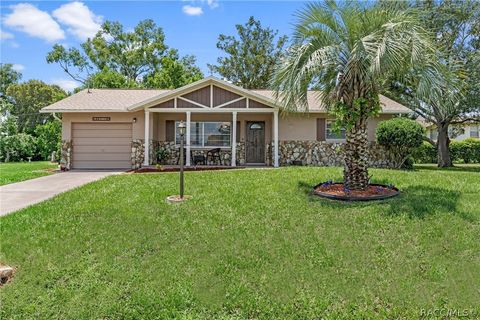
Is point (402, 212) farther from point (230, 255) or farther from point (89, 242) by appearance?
point (89, 242)

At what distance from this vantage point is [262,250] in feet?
16.2

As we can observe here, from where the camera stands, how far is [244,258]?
187 inches

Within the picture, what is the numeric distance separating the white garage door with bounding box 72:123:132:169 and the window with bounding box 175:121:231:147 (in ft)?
8.07

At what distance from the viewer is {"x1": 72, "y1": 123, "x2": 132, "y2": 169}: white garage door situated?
1550 centimetres

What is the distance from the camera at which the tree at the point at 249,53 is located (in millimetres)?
31422

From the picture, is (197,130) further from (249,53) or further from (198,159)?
(249,53)

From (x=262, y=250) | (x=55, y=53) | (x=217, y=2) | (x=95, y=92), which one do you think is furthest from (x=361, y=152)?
(x=55, y=53)

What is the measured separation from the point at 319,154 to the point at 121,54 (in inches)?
998

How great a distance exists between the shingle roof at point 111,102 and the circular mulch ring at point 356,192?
20.7ft

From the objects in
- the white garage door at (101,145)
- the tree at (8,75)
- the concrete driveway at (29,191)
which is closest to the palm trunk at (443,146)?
the white garage door at (101,145)

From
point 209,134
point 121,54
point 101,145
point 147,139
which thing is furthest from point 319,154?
point 121,54

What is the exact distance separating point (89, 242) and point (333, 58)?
241 inches

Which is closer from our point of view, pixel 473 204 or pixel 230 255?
pixel 230 255

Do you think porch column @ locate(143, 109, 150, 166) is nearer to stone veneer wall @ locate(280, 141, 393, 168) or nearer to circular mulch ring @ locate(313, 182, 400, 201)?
stone veneer wall @ locate(280, 141, 393, 168)
